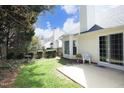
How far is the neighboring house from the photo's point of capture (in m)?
10.5

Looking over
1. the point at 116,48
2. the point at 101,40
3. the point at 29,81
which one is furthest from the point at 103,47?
the point at 29,81

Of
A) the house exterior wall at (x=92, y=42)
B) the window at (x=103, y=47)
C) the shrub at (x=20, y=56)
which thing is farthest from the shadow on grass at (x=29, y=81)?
the shrub at (x=20, y=56)

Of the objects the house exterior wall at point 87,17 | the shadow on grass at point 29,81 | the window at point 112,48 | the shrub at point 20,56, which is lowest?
the shadow on grass at point 29,81

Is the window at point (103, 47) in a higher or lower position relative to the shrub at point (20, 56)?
higher

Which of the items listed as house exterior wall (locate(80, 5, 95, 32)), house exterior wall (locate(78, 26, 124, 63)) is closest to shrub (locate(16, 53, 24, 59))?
house exterior wall (locate(78, 26, 124, 63))

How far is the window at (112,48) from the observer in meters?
10.4

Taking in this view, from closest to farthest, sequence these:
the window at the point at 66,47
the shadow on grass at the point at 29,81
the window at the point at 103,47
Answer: the shadow on grass at the point at 29,81, the window at the point at 103,47, the window at the point at 66,47

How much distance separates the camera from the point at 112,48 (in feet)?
36.2

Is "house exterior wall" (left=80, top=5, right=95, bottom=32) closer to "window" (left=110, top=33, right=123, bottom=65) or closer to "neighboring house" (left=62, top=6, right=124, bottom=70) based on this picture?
"neighboring house" (left=62, top=6, right=124, bottom=70)

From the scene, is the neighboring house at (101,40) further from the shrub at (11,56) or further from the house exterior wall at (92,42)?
the shrub at (11,56)
